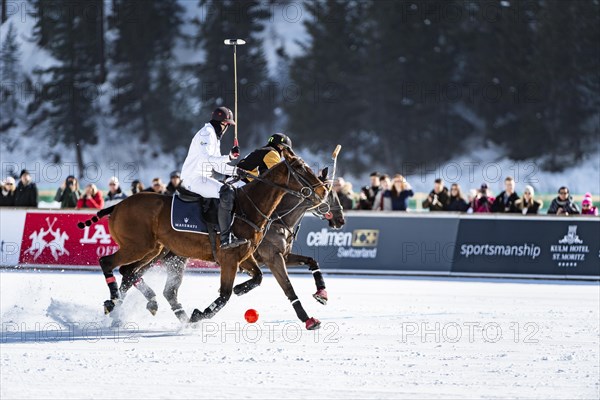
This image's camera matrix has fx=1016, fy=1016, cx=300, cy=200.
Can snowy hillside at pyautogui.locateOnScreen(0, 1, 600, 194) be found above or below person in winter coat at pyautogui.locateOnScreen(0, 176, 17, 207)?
above

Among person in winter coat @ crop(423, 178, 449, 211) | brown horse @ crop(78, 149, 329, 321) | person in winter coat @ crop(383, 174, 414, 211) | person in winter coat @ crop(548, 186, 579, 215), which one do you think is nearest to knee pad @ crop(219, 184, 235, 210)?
brown horse @ crop(78, 149, 329, 321)

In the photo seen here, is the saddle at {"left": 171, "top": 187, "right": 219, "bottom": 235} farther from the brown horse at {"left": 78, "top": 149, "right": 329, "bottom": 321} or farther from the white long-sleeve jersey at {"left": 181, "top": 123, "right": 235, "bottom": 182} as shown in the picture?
the white long-sleeve jersey at {"left": 181, "top": 123, "right": 235, "bottom": 182}

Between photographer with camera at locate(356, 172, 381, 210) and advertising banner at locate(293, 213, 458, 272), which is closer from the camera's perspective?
advertising banner at locate(293, 213, 458, 272)

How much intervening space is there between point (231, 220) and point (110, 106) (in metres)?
52.8

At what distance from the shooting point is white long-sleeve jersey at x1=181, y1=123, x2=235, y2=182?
38.4 ft

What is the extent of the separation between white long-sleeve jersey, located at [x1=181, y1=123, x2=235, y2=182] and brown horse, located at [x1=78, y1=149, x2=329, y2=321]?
1.49 ft

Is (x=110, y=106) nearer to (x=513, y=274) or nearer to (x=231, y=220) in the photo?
(x=513, y=274)

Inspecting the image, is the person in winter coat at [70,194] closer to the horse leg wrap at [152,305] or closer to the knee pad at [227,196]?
the horse leg wrap at [152,305]

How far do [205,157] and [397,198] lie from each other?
32.8 feet

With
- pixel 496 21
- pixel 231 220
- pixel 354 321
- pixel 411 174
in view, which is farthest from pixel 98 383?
pixel 496 21

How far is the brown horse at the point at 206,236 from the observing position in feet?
38.4

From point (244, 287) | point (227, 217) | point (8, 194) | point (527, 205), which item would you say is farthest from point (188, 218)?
point (8, 194)

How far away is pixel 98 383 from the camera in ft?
26.7

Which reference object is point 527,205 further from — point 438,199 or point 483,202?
point 438,199
